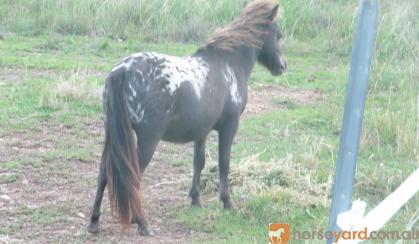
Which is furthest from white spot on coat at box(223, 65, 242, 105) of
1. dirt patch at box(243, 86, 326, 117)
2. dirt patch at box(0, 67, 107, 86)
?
dirt patch at box(0, 67, 107, 86)

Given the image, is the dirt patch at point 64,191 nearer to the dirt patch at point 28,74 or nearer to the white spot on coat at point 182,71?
the white spot on coat at point 182,71

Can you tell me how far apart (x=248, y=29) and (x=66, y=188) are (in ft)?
7.14

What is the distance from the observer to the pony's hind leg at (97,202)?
239 inches

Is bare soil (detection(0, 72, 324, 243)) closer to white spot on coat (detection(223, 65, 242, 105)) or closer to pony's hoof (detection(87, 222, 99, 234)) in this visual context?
pony's hoof (detection(87, 222, 99, 234))

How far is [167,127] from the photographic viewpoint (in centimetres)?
631

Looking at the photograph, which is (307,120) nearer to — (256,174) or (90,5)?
(256,174)

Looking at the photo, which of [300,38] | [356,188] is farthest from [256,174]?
[300,38]

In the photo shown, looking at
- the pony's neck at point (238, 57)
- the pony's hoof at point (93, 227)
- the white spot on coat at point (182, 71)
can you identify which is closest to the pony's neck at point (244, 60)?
the pony's neck at point (238, 57)

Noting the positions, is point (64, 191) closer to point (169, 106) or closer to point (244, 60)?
point (169, 106)

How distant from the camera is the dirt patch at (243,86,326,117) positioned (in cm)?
1053

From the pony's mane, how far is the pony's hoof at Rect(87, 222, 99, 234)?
197 centimetres

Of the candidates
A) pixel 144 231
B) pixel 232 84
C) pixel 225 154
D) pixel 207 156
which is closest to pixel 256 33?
pixel 232 84

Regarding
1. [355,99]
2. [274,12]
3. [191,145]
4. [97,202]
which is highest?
[355,99]

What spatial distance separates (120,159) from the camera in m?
5.90
